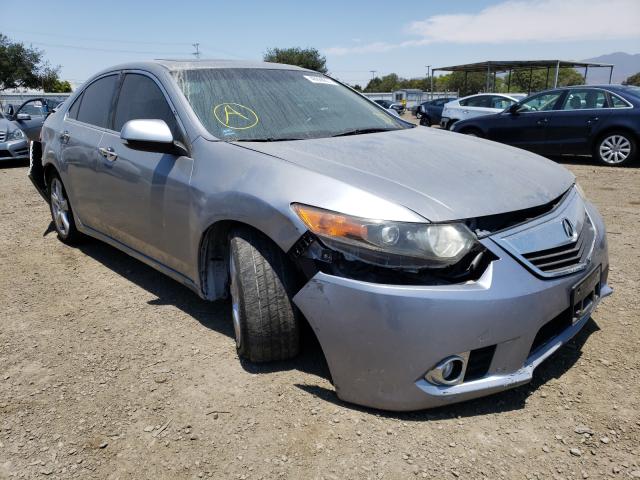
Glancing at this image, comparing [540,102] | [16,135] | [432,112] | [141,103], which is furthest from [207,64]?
[432,112]

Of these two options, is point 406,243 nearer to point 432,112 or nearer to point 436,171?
point 436,171

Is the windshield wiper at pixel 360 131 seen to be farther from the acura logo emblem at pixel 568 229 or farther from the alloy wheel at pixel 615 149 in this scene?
the alloy wheel at pixel 615 149

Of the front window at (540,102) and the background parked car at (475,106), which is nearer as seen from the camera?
the front window at (540,102)

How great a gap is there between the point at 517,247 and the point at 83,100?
3588 mm

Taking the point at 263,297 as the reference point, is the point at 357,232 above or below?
above

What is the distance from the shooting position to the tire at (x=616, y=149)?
28.1 ft

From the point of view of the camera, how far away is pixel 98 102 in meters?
3.91

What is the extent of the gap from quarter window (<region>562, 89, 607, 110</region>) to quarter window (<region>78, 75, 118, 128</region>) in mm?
7916

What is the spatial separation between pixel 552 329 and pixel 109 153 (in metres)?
2.79

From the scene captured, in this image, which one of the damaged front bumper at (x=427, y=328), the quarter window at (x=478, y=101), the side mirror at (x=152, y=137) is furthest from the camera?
the quarter window at (x=478, y=101)

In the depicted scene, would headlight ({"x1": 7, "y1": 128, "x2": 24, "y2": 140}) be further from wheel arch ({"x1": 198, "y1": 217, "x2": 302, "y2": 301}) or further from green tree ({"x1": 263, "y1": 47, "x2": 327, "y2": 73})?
green tree ({"x1": 263, "y1": 47, "x2": 327, "y2": 73})

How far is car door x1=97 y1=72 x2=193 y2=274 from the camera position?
2818 millimetres

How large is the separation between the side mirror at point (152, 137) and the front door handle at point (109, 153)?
2.07ft

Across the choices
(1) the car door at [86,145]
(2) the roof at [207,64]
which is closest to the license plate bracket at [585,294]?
(2) the roof at [207,64]
